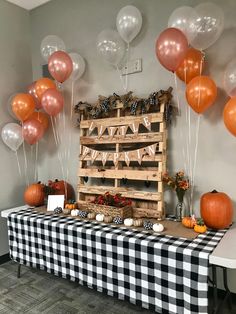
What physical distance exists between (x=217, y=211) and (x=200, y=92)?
794mm

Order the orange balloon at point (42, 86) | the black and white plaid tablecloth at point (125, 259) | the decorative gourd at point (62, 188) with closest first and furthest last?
the black and white plaid tablecloth at point (125, 259), the orange balloon at point (42, 86), the decorative gourd at point (62, 188)

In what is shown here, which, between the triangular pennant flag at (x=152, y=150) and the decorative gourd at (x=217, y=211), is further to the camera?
the triangular pennant flag at (x=152, y=150)

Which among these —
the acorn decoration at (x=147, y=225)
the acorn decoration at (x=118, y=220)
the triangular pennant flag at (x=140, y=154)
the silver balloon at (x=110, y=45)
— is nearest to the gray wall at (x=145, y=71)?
the silver balloon at (x=110, y=45)

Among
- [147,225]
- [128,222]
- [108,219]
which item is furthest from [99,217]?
[147,225]

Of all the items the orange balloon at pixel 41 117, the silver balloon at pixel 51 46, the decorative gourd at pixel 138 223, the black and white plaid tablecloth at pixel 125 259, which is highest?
the silver balloon at pixel 51 46

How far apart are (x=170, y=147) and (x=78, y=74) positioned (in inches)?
45.7

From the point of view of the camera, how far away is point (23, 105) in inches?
92.9

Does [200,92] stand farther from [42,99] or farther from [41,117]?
[41,117]

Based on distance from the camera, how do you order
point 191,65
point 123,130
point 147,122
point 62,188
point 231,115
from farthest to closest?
point 62,188, point 123,130, point 147,122, point 191,65, point 231,115

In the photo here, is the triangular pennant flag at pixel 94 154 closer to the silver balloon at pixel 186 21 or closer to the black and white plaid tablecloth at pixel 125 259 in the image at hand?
the black and white plaid tablecloth at pixel 125 259

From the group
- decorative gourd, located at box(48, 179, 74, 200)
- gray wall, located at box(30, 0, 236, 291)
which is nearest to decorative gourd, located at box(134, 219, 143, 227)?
gray wall, located at box(30, 0, 236, 291)

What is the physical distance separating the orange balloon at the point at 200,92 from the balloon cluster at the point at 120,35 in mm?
728

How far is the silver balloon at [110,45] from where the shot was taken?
208 cm

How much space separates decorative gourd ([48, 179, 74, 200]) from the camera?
8.15 feet
